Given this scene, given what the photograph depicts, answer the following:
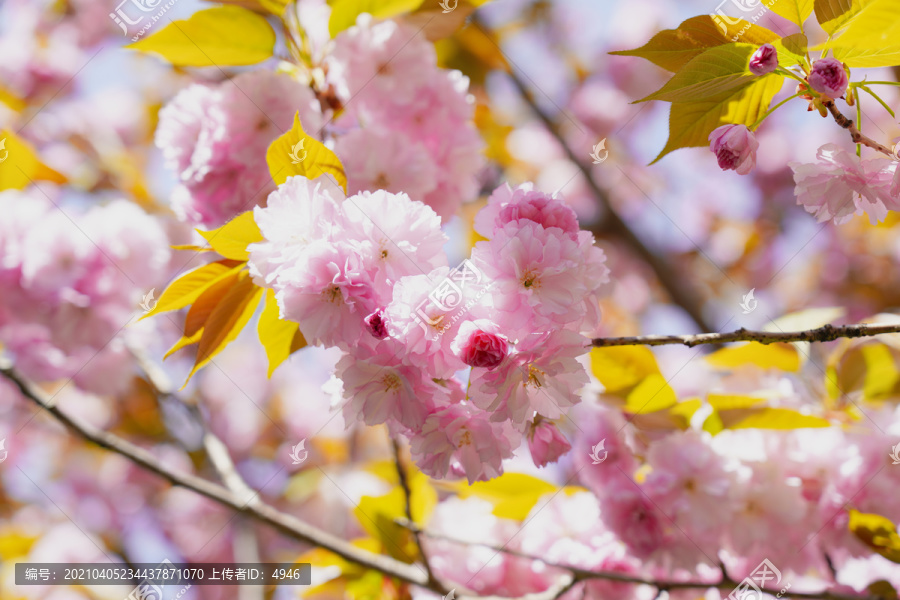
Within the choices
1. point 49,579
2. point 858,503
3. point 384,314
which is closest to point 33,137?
point 49,579

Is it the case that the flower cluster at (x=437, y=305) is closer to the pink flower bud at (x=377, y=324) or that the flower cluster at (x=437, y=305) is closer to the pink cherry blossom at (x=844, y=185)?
the pink flower bud at (x=377, y=324)

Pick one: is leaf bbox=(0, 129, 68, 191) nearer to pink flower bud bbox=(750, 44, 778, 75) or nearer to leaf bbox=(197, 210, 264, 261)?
leaf bbox=(197, 210, 264, 261)

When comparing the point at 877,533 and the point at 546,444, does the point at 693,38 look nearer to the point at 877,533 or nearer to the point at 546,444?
the point at 546,444

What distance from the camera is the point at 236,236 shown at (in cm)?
85

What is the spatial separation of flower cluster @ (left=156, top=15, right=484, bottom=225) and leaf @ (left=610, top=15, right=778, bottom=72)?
1.51 ft

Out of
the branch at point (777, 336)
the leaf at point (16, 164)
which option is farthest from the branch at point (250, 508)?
the branch at point (777, 336)

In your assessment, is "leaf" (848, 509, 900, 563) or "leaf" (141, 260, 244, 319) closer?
"leaf" (141, 260, 244, 319)

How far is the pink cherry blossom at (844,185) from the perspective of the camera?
0.78 meters

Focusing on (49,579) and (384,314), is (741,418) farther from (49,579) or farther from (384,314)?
(49,579)

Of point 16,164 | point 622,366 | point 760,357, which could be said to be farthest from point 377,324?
point 16,164

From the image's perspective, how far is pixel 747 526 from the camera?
3.98 ft

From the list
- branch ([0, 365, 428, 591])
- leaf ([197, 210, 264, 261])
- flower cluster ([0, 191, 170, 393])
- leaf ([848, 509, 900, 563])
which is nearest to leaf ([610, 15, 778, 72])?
leaf ([197, 210, 264, 261])

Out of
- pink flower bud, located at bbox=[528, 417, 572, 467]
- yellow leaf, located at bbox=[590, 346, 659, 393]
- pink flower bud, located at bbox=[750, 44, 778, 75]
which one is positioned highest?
pink flower bud, located at bbox=[750, 44, 778, 75]

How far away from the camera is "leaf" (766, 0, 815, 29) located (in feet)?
2.50
